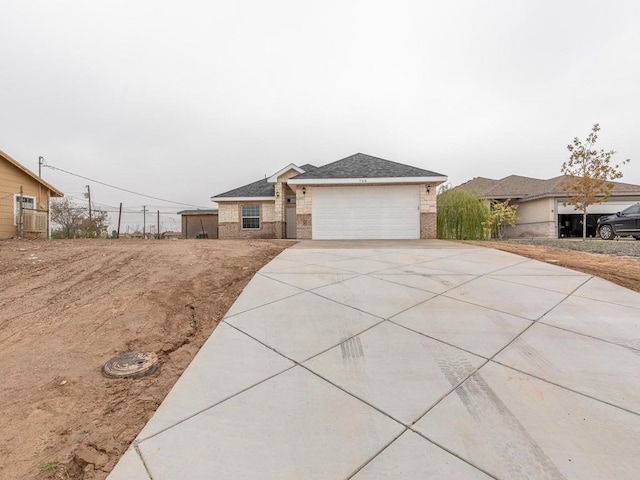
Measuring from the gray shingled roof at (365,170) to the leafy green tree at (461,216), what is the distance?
3.20 metres

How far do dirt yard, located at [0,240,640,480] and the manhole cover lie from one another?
60 millimetres

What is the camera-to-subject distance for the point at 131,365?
7.36ft

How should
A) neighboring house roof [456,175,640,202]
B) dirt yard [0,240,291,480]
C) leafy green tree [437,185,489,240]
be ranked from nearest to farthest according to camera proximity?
1. dirt yard [0,240,291,480]
2. leafy green tree [437,185,489,240]
3. neighboring house roof [456,175,640,202]

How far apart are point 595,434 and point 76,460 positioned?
289 cm

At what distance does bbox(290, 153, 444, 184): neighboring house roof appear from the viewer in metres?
11.8

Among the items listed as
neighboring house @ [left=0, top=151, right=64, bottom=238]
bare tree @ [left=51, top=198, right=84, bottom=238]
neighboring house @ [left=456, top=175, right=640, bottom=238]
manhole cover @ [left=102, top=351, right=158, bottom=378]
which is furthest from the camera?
neighboring house @ [left=456, top=175, right=640, bottom=238]

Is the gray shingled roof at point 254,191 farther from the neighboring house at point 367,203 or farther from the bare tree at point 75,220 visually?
the bare tree at point 75,220

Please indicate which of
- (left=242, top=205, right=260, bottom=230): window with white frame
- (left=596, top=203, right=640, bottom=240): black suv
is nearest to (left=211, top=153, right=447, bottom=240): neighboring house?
(left=242, top=205, right=260, bottom=230): window with white frame

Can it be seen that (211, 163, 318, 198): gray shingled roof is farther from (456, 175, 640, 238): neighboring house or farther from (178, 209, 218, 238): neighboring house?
(456, 175, 640, 238): neighboring house

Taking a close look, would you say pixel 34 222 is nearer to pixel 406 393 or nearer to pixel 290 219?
pixel 290 219

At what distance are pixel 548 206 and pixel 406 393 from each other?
2426 cm

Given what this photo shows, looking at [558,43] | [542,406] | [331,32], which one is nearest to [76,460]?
[542,406]

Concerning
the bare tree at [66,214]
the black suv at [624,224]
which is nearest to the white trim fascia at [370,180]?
the black suv at [624,224]

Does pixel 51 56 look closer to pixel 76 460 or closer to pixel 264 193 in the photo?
pixel 264 193
